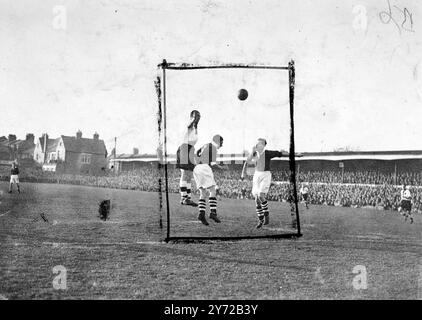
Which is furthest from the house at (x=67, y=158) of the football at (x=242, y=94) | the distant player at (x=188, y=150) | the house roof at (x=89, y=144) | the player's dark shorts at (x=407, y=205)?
the player's dark shorts at (x=407, y=205)

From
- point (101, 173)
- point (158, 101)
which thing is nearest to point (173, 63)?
point (158, 101)

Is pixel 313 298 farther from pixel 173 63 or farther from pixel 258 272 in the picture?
pixel 173 63

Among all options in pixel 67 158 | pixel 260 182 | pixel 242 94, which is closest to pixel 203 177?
pixel 260 182

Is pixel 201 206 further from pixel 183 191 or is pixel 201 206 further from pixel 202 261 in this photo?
pixel 202 261

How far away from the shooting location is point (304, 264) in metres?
6.78

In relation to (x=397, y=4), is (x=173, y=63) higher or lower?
lower

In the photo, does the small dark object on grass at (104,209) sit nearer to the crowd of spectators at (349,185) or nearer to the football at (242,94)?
the crowd of spectators at (349,185)

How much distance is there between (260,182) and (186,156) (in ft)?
4.91

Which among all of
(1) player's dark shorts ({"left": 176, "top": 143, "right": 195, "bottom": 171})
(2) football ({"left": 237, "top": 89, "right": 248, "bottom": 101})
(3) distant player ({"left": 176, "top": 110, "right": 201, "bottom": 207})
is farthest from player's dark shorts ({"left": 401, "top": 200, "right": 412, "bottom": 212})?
(1) player's dark shorts ({"left": 176, "top": 143, "right": 195, "bottom": 171})

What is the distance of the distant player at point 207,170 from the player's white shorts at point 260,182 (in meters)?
0.80

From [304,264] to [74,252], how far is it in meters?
3.86

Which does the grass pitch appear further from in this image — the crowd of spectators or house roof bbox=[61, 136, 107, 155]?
the crowd of spectators

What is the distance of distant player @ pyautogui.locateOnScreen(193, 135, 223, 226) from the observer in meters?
6.16

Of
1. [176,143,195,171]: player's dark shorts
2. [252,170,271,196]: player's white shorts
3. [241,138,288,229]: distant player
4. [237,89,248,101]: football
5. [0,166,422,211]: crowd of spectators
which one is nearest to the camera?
[176,143,195,171]: player's dark shorts
